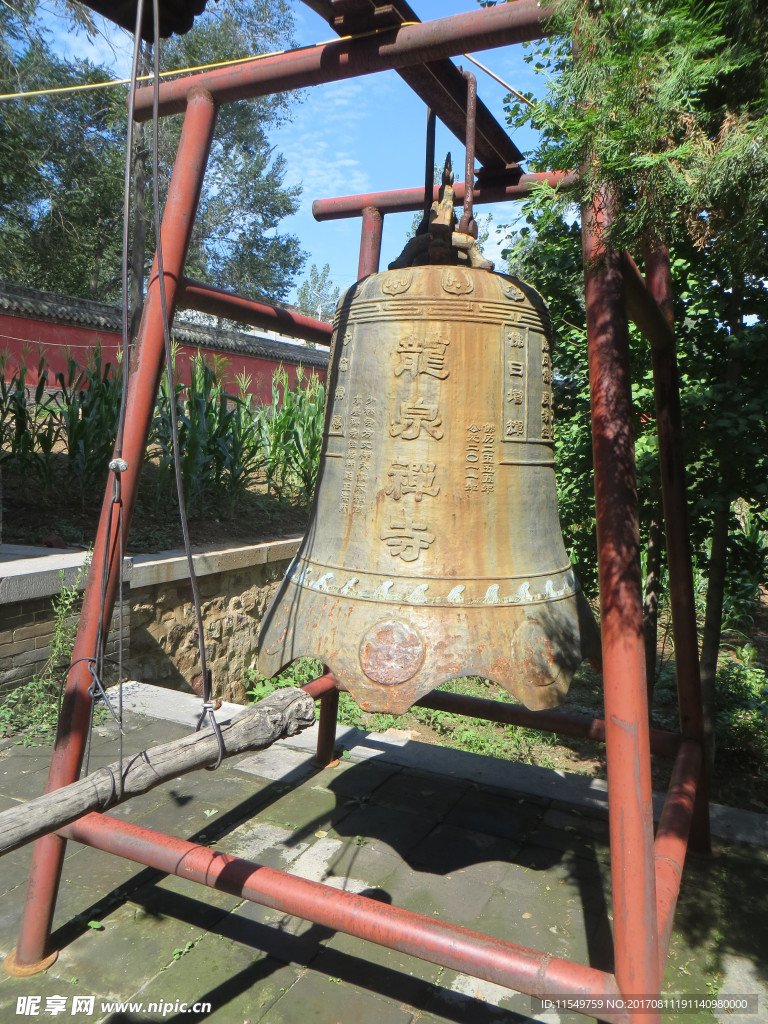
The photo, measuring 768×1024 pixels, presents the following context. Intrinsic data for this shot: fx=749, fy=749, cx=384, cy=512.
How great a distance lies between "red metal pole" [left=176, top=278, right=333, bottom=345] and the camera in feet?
8.91

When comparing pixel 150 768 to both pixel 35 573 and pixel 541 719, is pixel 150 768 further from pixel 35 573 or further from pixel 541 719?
pixel 35 573

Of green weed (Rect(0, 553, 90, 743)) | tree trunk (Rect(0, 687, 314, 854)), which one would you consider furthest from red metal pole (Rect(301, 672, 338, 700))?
green weed (Rect(0, 553, 90, 743))

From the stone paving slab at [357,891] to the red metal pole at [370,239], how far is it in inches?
92.0

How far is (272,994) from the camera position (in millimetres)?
2109

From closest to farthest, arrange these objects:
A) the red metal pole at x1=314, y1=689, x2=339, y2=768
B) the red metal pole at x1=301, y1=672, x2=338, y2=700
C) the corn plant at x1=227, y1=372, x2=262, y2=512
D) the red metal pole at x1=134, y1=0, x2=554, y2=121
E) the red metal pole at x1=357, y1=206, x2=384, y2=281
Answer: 1. the red metal pole at x1=134, y1=0, x2=554, y2=121
2. the red metal pole at x1=301, y1=672, x2=338, y2=700
3. the red metal pole at x1=357, y1=206, x2=384, y2=281
4. the red metal pole at x1=314, y1=689, x2=339, y2=768
5. the corn plant at x1=227, y1=372, x2=262, y2=512

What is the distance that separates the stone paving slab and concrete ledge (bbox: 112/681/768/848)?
18 millimetres

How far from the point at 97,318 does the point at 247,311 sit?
10.1 meters

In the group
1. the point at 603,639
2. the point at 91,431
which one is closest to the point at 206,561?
the point at 91,431

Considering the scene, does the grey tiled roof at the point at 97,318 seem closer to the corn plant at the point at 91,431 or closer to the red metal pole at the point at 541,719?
the corn plant at the point at 91,431

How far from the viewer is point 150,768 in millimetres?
1705

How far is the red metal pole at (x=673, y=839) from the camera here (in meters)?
1.76

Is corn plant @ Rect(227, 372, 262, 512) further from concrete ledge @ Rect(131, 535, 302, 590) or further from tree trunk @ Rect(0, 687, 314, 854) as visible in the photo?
tree trunk @ Rect(0, 687, 314, 854)

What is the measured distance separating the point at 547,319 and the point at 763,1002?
205cm

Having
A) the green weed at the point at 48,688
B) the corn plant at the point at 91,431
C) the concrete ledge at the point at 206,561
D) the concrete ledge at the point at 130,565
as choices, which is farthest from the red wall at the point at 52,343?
the green weed at the point at 48,688
